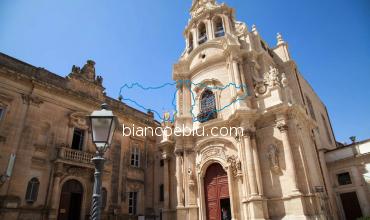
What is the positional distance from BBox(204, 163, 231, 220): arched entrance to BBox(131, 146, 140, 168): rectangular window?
777cm

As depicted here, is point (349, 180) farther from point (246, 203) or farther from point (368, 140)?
point (246, 203)

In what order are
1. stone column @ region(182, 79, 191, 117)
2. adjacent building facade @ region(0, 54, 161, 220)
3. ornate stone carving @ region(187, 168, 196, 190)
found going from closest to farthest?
adjacent building facade @ region(0, 54, 161, 220) < ornate stone carving @ region(187, 168, 196, 190) < stone column @ region(182, 79, 191, 117)

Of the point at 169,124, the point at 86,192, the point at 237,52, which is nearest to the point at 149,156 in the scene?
the point at 169,124

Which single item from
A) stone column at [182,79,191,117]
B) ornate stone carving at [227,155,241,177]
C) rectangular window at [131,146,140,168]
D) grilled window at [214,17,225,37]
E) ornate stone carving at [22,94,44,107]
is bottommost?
ornate stone carving at [227,155,241,177]

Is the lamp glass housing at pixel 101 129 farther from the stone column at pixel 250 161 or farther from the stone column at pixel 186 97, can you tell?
the stone column at pixel 186 97

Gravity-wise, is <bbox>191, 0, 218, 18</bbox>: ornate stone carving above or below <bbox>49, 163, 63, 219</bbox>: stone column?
above

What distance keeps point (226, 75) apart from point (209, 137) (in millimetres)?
4570

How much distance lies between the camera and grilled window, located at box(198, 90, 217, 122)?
17.5 metres

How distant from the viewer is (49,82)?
17.8 metres

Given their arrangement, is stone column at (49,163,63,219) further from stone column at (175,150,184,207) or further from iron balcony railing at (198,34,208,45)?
iron balcony railing at (198,34,208,45)

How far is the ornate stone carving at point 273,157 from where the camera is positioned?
13430mm

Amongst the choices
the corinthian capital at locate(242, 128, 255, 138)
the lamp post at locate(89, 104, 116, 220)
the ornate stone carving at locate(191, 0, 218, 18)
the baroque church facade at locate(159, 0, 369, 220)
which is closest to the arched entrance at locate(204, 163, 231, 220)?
the baroque church facade at locate(159, 0, 369, 220)

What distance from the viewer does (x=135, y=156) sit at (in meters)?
21.8

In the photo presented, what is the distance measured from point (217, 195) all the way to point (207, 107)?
19.6ft
